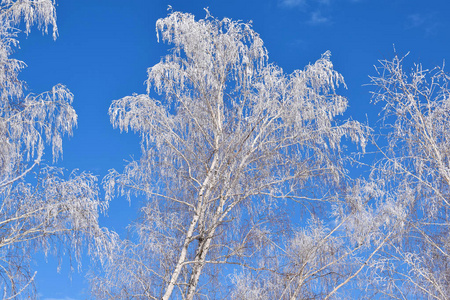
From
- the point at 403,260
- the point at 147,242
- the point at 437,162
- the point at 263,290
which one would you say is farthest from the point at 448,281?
the point at 147,242

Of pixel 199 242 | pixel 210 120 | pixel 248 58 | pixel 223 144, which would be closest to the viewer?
pixel 199 242

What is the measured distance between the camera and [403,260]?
7633 millimetres

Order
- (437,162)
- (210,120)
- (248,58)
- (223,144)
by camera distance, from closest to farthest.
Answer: (437,162) < (223,144) < (210,120) < (248,58)

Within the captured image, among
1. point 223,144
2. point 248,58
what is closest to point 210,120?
point 223,144

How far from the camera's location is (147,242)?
8.12 metres

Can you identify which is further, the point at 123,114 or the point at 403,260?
the point at 123,114

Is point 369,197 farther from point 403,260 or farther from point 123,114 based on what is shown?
point 123,114

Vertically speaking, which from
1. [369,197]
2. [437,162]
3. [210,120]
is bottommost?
[437,162]

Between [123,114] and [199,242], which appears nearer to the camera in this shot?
[199,242]

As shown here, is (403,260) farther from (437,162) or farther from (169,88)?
(169,88)

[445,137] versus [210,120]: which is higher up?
[210,120]

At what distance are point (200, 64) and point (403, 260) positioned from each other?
4.96 metres

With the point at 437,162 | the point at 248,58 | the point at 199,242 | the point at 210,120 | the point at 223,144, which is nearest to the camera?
the point at 437,162

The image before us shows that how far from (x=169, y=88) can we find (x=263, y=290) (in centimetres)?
434
